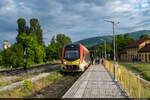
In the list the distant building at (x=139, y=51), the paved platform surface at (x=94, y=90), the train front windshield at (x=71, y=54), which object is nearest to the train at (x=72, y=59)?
the train front windshield at (x=71, y=54)

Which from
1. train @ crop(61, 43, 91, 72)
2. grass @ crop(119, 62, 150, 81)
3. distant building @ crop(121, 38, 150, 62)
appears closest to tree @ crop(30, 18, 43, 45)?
distant building @ crop(121, 38, 150, 62)

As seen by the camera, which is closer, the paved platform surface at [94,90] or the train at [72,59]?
the paved platform surface at [94,90]

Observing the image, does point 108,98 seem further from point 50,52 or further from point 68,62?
point 50,52

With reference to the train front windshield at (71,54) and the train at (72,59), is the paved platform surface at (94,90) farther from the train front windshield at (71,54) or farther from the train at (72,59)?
the train front windshield at (71,54)

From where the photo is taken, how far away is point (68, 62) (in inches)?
752

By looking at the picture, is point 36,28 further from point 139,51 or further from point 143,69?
point 143,69

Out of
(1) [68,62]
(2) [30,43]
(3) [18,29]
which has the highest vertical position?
(3) [18,29]

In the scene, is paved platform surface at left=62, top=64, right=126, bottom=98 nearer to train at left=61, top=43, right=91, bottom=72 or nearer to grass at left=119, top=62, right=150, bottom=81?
train at left=61, top=43, right=91, bottom=72

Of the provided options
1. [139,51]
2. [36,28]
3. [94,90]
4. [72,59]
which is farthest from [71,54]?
[36,28]

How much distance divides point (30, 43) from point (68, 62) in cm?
1722

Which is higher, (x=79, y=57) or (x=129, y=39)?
(x=129, y=39)

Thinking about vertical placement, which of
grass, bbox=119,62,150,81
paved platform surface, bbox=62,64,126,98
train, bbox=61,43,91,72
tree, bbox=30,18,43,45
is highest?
tree, bbox=30,18,43,45

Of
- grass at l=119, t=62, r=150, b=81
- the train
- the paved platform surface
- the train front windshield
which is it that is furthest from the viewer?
grass at l=119, t=62, r=150, b=81

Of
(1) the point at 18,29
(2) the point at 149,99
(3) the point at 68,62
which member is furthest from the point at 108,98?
(1) the point at 18,29
